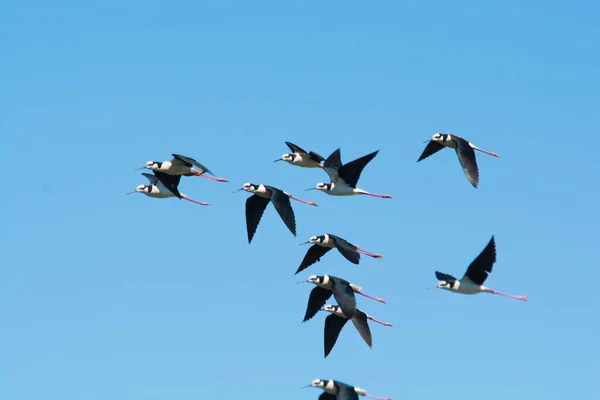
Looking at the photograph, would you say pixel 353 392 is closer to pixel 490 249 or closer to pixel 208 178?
pixel 490 249

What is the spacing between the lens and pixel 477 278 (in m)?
24.9

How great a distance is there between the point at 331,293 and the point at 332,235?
4.23ft

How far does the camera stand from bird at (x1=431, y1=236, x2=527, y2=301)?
24672 mm

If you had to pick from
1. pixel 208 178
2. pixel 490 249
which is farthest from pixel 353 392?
pixel 208 178

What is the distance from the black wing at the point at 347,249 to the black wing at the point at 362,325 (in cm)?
103

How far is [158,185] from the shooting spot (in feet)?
96.9

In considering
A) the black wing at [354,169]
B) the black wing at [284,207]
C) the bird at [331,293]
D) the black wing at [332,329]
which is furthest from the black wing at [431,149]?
the black wing at [332,329]

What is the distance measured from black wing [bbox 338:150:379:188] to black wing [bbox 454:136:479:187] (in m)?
1.78

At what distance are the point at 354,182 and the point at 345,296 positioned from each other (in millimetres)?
2747

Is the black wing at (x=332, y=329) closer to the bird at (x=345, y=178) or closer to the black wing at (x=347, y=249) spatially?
the black wing at (x=347, y=249)

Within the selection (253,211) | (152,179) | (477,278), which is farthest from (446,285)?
(152,179)

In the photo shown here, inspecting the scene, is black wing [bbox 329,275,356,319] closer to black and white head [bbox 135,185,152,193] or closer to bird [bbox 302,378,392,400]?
bird [bbox 302,378,392,400]

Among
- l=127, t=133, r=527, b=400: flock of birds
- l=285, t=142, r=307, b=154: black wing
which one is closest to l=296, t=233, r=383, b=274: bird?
l=127, t=133, r=527, b=400: flock of birds

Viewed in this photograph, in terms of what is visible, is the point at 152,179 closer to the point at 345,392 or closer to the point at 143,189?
the point at 143,189
